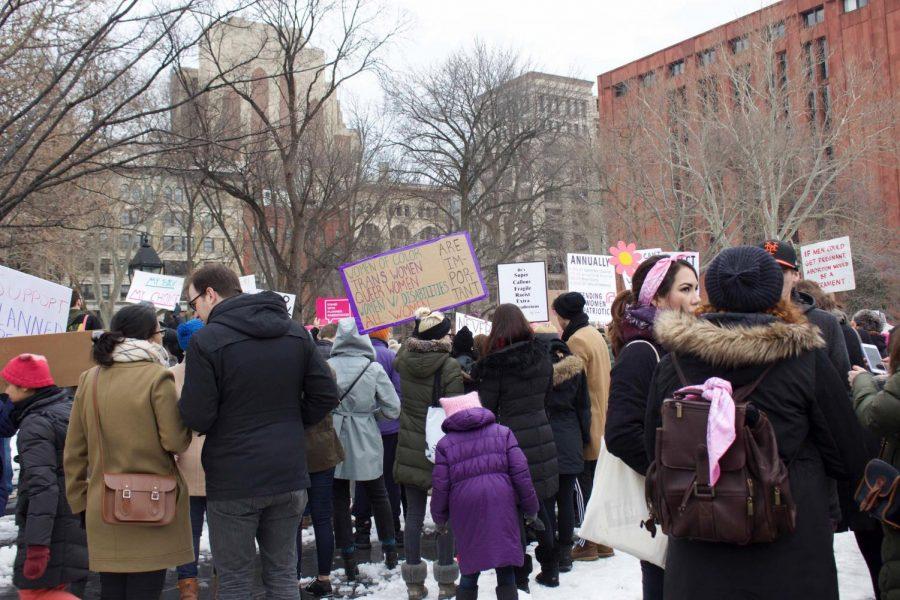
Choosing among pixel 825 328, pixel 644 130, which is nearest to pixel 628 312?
pixel 825 328

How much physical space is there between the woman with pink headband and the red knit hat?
316 cm

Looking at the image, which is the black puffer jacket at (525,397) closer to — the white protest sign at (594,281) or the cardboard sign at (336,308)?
the white protest sign at (594,281)

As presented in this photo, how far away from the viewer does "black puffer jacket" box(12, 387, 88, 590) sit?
421 cm

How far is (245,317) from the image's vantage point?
3.88m

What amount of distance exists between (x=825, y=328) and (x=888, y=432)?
697 millimetres

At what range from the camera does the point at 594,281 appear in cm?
1173

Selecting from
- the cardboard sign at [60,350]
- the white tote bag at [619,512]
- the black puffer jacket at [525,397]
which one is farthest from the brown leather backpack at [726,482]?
the cardboard sign at [60,350]

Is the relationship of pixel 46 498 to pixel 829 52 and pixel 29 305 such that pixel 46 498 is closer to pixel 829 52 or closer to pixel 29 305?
pixel 29 305

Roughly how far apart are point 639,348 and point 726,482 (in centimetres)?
103

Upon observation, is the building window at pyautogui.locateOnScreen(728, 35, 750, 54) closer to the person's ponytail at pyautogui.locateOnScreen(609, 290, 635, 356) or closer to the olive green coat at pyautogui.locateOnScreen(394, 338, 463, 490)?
the olive green coat at pyautogui.locateOnScreen(394, 338, 463, 490)

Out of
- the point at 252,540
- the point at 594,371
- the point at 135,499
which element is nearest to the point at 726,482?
the point at 252,540

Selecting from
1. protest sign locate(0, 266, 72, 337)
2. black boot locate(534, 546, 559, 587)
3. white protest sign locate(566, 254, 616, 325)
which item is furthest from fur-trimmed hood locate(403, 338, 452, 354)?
white protest sign locate(566, 254, 616, 325)

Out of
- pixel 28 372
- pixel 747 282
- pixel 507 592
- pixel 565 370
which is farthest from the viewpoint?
pixel 565 370

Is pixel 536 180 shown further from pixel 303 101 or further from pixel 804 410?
pixel 804 410
